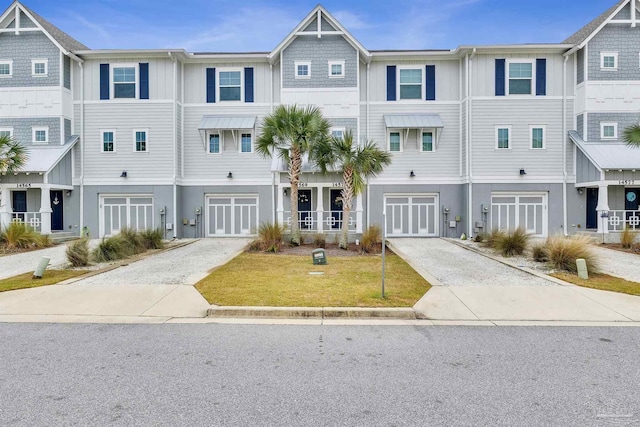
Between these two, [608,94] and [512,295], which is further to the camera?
[608,94]

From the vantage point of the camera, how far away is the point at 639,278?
10.9 m

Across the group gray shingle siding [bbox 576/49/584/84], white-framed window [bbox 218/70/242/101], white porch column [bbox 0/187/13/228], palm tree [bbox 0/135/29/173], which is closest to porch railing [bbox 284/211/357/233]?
white-framed window [bbox 218/70/242/101]

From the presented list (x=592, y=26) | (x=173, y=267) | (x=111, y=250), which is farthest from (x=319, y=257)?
(x=592, y=26)

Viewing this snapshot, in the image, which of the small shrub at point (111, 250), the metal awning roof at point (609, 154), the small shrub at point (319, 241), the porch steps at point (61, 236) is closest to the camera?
the small shrub at point (111, 250)

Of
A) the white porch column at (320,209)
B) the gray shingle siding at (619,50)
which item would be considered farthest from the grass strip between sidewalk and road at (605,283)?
the gray shingle siding at (619,50)

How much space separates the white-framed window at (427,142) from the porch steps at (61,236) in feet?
58.3

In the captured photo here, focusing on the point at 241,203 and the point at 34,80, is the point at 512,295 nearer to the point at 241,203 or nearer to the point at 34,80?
the point at 241,203

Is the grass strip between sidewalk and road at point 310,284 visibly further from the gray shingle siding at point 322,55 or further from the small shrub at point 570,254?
the gray shingle siding at point 322,55

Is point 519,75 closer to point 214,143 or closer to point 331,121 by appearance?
point 331,121

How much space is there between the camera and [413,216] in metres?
22.3

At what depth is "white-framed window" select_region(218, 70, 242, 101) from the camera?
2216 centimetres

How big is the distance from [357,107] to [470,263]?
10998 millimetres

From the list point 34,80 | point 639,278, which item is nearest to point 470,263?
point 639,278

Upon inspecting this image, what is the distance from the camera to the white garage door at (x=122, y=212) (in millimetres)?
22016
